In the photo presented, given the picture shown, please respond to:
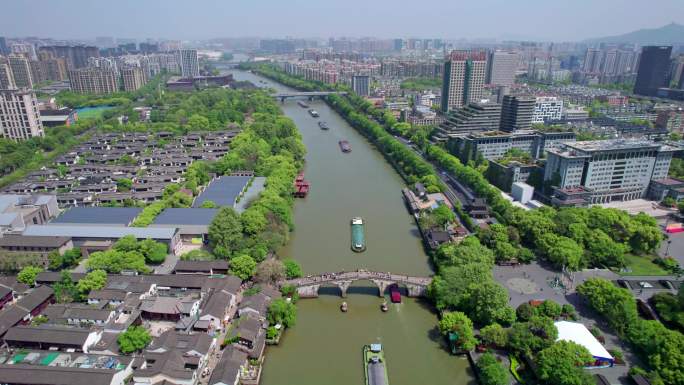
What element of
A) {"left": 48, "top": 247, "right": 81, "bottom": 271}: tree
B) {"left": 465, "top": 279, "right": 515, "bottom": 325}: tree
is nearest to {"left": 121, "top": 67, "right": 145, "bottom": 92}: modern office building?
{"left": 48, "top": 247, "right": 81, "bottom": 271}: tree

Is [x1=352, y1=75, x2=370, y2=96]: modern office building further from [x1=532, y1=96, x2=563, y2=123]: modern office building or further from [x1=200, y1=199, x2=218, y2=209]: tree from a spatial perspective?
[x1=200, y1=199, x2=218, y2=209]: tree

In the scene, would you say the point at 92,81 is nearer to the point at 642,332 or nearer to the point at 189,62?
the point at 189,62

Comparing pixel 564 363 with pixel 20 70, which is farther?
pixel 20 70

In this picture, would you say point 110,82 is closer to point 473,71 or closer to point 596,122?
point 473,71

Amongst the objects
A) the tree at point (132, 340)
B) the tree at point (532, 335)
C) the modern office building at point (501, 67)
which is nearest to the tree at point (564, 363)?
the tree at point (532, 335)

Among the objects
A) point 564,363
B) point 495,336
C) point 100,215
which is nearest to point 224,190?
point 100,215
